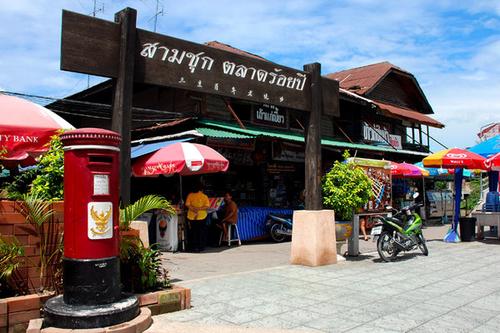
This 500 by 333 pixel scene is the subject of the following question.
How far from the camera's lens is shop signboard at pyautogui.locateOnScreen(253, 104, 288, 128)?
1644cm

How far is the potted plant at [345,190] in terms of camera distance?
965 cm

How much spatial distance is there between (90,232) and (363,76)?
Answer: 21.6 metres

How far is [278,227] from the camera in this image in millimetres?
13945

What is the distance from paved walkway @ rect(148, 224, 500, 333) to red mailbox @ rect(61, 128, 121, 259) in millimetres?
1066

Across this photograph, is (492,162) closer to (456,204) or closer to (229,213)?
(456,204)

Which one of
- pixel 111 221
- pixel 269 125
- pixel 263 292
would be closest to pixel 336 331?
pixel 263 292

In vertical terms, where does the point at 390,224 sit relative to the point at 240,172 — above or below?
below

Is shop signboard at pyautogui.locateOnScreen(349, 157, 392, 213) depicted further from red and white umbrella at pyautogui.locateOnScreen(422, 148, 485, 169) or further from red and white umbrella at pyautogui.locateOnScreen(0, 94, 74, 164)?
red and white umbrella at pyautogui.locateOnScreen(0, 94, 74, 164)

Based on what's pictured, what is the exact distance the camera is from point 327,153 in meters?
17.8

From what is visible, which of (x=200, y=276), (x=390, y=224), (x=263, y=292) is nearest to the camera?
(x=263, y=292)

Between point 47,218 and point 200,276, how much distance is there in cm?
363

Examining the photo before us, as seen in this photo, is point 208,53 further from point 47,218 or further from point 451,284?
point 451,284

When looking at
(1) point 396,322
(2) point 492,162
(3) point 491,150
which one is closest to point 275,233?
(2) point 492,162

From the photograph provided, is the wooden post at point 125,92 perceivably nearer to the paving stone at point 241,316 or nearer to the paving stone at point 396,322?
the paving stone at point 241,316
